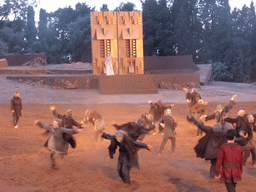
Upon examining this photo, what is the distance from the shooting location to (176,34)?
5006 cm

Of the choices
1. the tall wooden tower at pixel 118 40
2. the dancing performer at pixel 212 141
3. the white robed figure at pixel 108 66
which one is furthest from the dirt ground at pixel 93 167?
the tall wooden tower at pixel 118 40

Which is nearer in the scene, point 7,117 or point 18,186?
point 18,186

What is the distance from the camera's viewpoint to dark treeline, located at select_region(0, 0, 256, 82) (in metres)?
50.8

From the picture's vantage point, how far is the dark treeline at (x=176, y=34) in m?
50.8

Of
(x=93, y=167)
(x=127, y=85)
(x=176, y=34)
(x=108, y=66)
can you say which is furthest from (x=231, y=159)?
(x=176, y=34)

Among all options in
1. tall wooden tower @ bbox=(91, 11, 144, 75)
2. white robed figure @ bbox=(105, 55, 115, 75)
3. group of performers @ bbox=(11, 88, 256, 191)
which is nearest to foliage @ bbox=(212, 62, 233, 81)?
tall wooden tower @ bbox=(91, 11, 144, 75)

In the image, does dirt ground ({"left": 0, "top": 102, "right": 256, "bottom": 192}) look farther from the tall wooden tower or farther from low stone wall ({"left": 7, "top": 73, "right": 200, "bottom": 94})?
the tall wooden tower

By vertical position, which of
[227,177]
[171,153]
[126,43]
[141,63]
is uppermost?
[126,43]

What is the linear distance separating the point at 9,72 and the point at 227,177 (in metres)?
30.5

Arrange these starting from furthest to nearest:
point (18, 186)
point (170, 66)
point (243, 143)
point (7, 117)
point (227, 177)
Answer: point (170, 66) → point (7, 117) → point (243, 143) → point (18, 186) → point (227, 177)

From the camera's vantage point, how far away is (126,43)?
32.0 meters

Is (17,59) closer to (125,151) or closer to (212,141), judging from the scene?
(125,151)

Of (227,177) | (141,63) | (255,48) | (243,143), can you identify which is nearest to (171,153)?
(243,143)

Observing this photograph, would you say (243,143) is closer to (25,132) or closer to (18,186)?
(18,186)
